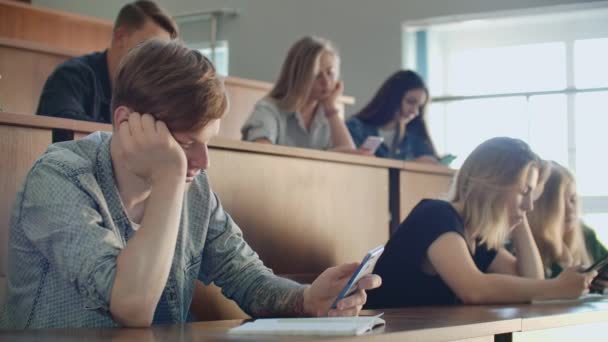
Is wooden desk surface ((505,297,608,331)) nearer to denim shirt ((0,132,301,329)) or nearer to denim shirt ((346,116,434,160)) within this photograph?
denim shirt ((0,132,301,329))

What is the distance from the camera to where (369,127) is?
4.25m

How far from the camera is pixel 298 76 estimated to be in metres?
3.72

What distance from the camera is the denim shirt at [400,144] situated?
13.9ft

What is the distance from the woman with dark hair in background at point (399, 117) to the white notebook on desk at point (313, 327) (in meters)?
2.90

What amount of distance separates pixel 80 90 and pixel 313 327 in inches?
81.4

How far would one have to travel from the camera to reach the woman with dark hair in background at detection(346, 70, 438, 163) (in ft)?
14.0

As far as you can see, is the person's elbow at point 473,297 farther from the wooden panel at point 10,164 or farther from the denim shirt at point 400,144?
the denim shirt at point 400,144

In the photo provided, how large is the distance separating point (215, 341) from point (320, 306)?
518 millimetres

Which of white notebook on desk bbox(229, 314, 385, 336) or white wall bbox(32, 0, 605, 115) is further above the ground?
white wall bbox(32, 0, 605, 115)

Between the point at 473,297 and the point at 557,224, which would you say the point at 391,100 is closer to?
the point at 557,224

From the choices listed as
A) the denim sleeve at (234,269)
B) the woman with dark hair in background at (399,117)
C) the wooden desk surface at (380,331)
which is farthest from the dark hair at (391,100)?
the wooden desk surface at (380,331)

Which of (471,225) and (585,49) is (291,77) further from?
(585,49)

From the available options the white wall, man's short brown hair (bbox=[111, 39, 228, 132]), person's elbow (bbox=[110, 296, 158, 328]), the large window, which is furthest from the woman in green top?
the white wall

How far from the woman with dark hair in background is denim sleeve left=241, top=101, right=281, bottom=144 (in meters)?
0.69
